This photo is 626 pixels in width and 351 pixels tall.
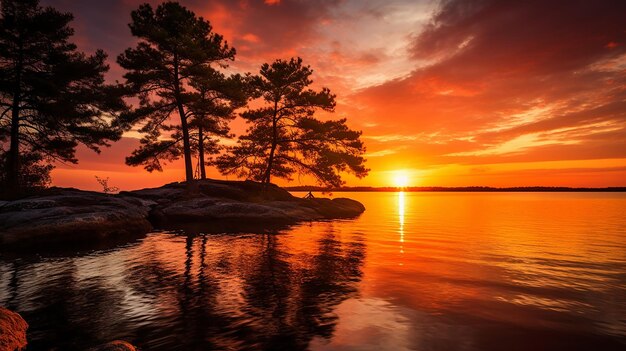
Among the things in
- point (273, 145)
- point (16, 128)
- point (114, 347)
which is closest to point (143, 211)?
point (16, 128)

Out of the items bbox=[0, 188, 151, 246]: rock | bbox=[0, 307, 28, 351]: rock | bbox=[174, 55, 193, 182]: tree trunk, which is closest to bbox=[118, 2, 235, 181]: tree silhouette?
bbox=[174, 55, 193, 182]: tree trunk

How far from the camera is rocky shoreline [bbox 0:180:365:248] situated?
11.9 m

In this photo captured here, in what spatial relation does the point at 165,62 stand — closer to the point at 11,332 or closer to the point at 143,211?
the point at 143,211

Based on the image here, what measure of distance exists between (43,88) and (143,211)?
998 cm

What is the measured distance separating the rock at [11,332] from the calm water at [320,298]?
0.18 m

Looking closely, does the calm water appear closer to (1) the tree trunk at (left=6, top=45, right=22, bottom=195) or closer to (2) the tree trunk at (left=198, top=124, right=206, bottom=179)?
(1) the tree trunk at (left=6, top=45, right=22, bottom=195)

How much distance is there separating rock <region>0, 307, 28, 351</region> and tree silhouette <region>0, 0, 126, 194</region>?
18.6 metres

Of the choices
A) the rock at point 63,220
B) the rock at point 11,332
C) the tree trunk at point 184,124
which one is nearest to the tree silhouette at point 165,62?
the tree trunk at point 184,124

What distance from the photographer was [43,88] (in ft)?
62.7

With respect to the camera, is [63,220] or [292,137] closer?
[63,220]

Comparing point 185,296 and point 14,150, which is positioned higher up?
point 14,150

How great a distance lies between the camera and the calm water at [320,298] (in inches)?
169

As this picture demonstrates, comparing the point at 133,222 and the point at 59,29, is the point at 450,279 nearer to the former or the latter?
the point at 133,222

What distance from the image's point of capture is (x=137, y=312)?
5215mm
